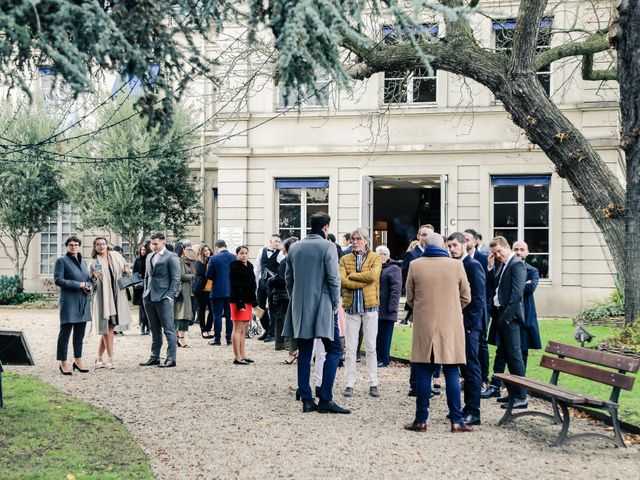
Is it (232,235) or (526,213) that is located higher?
(526,213)

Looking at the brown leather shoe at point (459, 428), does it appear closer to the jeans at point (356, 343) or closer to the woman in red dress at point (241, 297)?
the jeans at point (356, 343)

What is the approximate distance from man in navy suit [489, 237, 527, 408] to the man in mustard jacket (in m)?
1.45

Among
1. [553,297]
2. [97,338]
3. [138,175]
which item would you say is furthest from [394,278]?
[138,175]

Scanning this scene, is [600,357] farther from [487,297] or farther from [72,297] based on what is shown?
[72,297]

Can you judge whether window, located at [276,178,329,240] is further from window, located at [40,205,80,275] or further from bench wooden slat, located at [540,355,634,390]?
bench wooden slat, located at [540,355,634,390]

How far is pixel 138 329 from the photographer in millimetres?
18547

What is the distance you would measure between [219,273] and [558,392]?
840 cm

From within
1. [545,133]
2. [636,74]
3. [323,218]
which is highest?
[636,74]

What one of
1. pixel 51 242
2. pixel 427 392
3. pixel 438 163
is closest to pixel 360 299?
Result: pixel 427 392

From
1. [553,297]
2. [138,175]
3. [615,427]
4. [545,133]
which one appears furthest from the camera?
[138,175]

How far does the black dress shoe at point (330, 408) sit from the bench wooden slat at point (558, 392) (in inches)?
62.5

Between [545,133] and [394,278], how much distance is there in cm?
326

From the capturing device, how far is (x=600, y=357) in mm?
7797

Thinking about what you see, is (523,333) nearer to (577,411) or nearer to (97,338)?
(577,411)
